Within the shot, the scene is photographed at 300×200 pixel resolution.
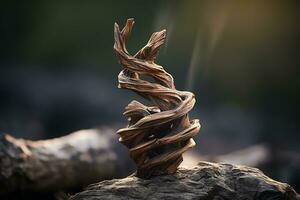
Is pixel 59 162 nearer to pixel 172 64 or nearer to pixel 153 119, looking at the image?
pixel 153 119

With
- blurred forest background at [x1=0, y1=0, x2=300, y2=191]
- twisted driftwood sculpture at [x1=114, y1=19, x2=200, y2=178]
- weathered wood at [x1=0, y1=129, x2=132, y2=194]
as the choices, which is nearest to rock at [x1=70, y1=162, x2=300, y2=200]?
twisted driftwood sculpture at [x1=114, y1=19, x2=200, y2=178]

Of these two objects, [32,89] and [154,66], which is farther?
[32,89]

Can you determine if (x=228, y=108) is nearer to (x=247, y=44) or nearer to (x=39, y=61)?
(x=247, y=44)

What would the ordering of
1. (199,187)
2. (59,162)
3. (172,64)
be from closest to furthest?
(199,187) → (59,162) → (172,64)

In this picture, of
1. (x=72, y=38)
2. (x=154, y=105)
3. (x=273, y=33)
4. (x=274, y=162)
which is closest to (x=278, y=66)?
(x=273, y=33)

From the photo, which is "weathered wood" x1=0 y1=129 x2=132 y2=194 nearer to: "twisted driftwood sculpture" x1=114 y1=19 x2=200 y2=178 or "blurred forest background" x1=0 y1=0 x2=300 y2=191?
"twisted driftwood sculpture" x1=114 y1=19 x2=200 y2=178

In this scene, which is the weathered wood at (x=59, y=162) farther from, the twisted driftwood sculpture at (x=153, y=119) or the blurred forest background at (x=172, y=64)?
the blurred forest background at (x=172, y=64)

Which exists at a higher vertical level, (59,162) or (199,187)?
(199,187)

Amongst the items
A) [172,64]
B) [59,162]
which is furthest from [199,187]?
[172,64]
